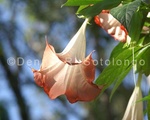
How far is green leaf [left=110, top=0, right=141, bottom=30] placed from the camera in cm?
92

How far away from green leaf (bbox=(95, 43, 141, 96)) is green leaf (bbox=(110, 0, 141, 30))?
13 centimetres

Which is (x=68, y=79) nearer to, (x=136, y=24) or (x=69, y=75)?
(x=69, y=75)

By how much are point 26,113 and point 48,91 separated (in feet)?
16.5

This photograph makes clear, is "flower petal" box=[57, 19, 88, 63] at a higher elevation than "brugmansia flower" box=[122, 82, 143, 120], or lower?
higher

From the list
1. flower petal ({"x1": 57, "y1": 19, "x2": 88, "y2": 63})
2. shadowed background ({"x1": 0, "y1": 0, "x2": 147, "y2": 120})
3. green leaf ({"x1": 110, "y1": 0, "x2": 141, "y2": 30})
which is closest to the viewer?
green leaf ({"x1": 110, "y1": 0, "x2": 141, "y2": 30})

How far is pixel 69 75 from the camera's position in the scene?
3.28 feet

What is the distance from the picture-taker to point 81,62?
101 cm

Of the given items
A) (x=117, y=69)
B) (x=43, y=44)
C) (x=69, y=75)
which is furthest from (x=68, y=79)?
(x=43, y=44)

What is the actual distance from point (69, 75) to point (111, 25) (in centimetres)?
19

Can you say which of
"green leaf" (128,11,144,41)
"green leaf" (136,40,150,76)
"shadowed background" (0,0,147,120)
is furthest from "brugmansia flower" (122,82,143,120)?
"shadowed background" (0,0,147,120)

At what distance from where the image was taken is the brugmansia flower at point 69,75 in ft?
3.26

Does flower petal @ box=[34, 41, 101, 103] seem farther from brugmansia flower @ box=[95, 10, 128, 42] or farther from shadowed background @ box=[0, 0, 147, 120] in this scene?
shadowed background @ box=[0, 0, 147, 120]

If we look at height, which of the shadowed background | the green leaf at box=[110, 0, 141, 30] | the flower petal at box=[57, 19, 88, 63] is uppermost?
the green leaf at box=[110, 0, 141, 30]

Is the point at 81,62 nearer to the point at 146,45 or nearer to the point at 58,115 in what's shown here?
A: the point at 146,45
